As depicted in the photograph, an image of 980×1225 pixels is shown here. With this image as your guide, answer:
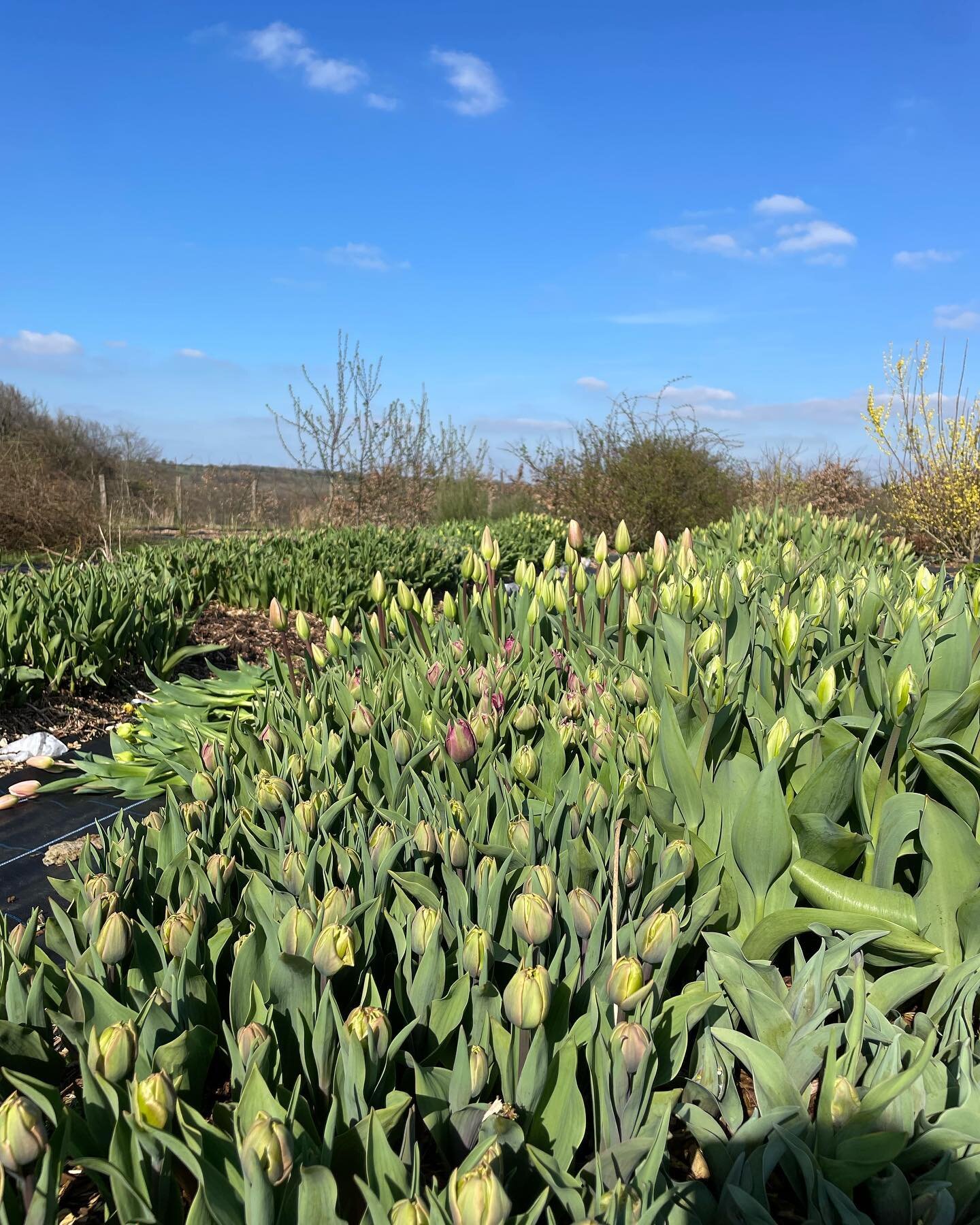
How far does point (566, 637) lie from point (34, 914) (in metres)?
1.71

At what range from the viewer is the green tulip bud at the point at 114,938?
3.29 ft

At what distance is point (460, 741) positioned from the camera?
61.9 inches

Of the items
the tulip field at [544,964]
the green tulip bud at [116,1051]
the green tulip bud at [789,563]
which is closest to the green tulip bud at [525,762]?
the tulip field at [544,964]

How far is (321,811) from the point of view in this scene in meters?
1.40

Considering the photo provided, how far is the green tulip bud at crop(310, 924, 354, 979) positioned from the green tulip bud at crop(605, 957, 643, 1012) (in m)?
0.29

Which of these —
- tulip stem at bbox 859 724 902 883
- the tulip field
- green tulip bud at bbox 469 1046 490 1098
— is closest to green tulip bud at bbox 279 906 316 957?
the tulip field

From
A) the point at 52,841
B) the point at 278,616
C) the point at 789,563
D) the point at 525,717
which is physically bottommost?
the point at 52,841

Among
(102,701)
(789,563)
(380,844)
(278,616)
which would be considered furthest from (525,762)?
(102,701)

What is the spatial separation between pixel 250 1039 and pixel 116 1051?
127 millimetres

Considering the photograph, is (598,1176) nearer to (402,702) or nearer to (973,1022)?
(973,1022)

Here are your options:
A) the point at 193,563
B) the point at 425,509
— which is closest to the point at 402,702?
the point at 193,563

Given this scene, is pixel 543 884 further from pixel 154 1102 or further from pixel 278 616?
pixel 278 616

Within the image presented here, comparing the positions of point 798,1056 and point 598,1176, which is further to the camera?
point 798,1056

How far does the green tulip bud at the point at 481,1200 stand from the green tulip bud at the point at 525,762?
84 cm
